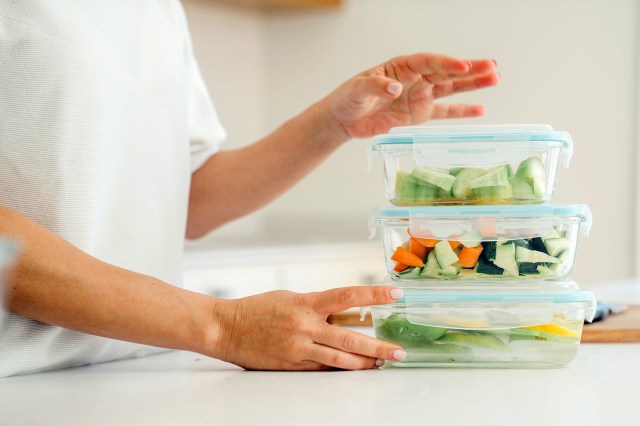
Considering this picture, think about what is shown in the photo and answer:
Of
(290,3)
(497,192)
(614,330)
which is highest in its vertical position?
(290,3)

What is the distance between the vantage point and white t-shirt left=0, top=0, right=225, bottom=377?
100 cm

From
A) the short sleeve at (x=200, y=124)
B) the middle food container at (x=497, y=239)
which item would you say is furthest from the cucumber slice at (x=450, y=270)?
the short sleeve at (x=200, y=124)

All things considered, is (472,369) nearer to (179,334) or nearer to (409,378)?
(409,378)

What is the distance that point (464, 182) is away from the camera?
3.15 ft

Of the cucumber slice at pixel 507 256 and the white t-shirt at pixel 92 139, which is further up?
the white t-shirt at pixel 92 139

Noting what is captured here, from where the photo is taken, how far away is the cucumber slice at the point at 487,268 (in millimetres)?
950

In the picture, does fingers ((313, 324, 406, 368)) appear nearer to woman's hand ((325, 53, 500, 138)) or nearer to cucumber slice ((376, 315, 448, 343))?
cucumber slice ((376, 315, 448, 343))

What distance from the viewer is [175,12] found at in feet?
4.35

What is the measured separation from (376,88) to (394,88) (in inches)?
2.2

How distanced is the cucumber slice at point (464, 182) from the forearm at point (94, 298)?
29 centimetres

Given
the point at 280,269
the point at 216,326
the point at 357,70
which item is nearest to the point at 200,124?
the point at 216,326

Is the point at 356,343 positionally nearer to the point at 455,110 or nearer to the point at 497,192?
the point at 497,192

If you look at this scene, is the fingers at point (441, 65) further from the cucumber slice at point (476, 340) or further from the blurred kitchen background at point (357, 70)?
the blurred kitchen background at point (357, 70)

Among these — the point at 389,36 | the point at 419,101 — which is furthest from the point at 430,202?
the point at 389,36
